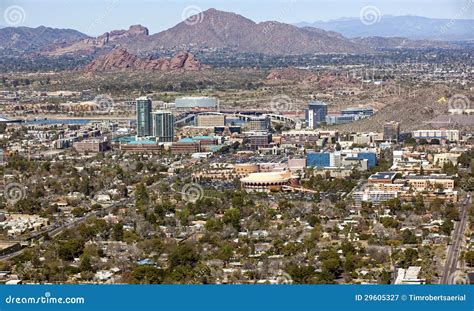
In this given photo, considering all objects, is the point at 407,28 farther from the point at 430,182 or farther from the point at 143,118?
the point at 430,182

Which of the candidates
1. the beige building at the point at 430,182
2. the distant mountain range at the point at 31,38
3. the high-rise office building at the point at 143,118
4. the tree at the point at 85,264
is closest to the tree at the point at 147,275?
the tree at the point at 85,264

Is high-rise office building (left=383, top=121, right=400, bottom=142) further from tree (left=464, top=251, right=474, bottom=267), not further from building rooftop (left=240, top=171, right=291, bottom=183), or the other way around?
tree (left=464, top=251, right=474, bottom=267)

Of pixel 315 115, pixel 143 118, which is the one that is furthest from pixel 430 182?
pixel 315 115

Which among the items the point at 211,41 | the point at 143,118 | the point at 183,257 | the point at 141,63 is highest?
the point at 211,41

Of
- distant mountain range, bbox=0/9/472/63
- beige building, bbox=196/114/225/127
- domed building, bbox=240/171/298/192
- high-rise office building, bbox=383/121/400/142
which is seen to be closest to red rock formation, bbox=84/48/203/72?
distant mountain range, bbox=0/9/472/63

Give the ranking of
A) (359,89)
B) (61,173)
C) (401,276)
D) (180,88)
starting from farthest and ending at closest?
(180,88)
(359,89)
(61,173)
(401,276)

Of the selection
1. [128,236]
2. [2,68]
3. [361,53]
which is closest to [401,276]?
[128,236]

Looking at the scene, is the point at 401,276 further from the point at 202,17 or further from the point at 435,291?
the point at 202,17
